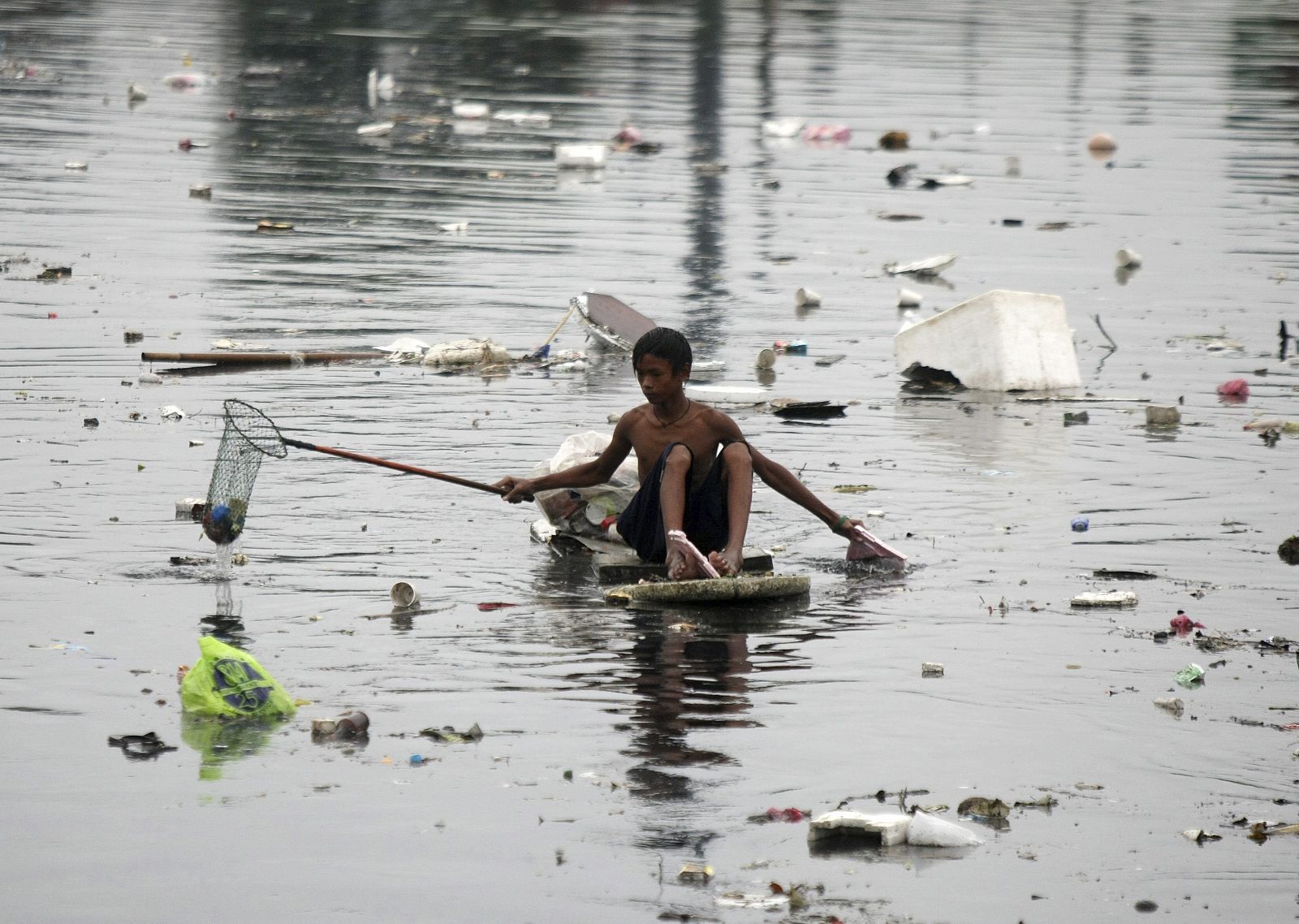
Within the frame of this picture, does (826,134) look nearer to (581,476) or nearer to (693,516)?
(581,476)

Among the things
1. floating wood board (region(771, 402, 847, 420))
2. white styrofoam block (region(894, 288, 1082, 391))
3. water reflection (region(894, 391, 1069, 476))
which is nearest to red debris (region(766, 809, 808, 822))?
water reflection (region(894, 391, 1069, 476))

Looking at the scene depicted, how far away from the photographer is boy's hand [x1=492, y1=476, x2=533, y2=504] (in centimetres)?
791

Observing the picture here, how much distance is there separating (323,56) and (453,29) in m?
5.93

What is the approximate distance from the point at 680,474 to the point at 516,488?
2.37 ft

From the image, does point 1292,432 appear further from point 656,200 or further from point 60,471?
point 656,200

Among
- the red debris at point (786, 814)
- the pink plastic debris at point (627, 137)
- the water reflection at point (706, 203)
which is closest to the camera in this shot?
the red debris at point (786, 814)

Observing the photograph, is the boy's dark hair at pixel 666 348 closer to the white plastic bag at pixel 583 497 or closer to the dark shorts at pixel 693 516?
the dark shorts at pixel 693 516

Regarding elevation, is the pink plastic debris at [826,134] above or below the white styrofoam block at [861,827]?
above

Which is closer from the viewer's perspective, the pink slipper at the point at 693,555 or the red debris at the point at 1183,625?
the red debris at the point at 1183,625

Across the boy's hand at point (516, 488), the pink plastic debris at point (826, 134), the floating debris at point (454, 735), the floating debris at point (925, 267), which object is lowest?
the floating debris at point (454, 735)

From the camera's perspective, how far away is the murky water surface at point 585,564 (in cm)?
501

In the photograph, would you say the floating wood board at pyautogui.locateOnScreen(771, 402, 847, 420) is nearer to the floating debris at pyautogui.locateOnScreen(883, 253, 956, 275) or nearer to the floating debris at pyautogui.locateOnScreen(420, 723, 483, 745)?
the floating debris at pyautogui.locateOnScreen(883, 253, 956, 275)

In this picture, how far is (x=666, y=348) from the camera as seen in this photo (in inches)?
298

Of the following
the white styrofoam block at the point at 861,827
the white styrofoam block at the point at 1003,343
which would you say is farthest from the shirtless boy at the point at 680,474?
the white styrofoam block at the point at 1003,343
